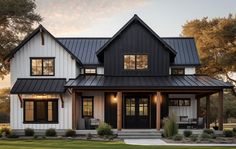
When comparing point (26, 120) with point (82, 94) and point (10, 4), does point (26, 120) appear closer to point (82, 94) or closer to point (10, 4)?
point (82, 94)

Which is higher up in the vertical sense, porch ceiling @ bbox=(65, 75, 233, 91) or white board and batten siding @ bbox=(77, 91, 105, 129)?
porch ceiling @ bbox=(65, 75, 233, 91)

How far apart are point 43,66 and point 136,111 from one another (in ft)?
24.9

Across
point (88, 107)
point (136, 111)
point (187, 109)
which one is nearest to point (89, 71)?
point (88, 107)

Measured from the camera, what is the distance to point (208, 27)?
175 feet

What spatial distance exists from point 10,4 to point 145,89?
14566 millimetres

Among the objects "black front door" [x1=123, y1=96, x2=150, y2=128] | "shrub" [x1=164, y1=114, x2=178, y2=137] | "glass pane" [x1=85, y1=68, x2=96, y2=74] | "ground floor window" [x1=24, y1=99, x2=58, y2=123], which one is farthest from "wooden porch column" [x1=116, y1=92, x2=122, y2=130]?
"glass pane" [x1=85, y1=68, x2=96, y2=74]

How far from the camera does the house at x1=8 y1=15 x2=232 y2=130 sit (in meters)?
32.1

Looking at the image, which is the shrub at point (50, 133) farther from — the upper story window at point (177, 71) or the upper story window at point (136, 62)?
the upper story window at point (177, 71)

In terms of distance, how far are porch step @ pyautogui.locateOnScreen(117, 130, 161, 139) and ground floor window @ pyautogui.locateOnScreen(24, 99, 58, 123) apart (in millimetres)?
5459

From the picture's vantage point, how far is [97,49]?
37062 mm

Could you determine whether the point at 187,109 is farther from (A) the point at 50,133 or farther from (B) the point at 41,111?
(B) the point at 41,111

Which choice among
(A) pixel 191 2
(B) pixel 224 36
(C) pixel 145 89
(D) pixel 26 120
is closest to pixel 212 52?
(B) pixel 224 36

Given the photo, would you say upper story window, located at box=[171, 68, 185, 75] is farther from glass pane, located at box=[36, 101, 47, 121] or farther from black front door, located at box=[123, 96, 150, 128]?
glass pane, located at box=[36, 101, 47, 121]

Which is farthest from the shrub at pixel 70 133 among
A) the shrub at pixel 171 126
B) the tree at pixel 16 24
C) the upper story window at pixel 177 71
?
the tree at pixel 16 24
